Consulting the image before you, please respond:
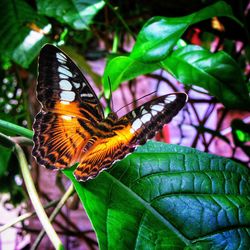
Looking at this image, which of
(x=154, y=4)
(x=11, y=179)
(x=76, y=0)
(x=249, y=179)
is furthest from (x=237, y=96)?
(x=11, y=179)

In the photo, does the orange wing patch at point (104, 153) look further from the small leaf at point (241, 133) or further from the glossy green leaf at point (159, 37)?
the small leaf at point (241, 133)

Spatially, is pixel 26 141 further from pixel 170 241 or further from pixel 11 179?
pixel 11 179

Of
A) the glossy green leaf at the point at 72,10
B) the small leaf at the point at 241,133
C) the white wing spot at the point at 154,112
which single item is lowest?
the small leaf at the point at 241,133

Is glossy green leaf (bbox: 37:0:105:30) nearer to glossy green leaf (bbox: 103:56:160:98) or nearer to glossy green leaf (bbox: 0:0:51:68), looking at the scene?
glossy green leaf (bbox: 0:0:51:68)

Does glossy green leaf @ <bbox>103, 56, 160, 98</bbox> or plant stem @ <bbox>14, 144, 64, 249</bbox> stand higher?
glossy green leaf @ <bbox>103, 56, 160, 98</bbox>

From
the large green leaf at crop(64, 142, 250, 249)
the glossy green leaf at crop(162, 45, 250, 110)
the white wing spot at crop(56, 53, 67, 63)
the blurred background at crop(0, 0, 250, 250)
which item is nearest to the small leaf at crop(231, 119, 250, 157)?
the blurred background at crop(0, 0, 250, 250)

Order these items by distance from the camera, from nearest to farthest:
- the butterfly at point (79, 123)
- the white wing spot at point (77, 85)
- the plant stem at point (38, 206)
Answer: the plant stem at point (38, 206), the butterfly at point (79, 123), the white wing spot at point (77, 85)

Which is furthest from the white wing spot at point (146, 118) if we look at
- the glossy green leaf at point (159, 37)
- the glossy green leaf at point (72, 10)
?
the glossy green leaf at point (72, 10)

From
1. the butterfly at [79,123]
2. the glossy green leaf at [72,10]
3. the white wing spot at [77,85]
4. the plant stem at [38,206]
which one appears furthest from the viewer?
the glossy green leaf at [72,10]
